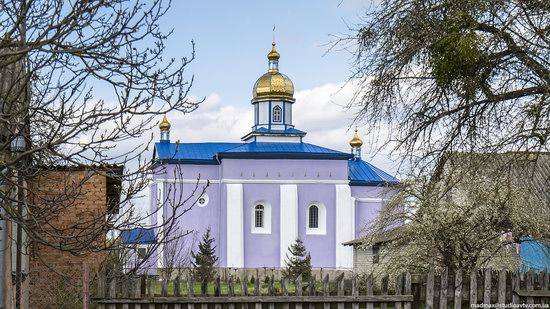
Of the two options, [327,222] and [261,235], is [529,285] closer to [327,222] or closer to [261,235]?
[261,235]

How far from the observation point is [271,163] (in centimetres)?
4459

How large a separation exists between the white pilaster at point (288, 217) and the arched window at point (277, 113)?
4914 millimetres

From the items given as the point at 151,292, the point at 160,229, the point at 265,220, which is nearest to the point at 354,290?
the point at 151,292

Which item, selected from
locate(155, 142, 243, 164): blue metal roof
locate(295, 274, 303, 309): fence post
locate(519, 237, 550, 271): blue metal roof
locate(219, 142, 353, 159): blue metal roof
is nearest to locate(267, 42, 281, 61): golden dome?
locate(155, 142, 243, 164): blue metal roof

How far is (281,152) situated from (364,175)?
224 inches

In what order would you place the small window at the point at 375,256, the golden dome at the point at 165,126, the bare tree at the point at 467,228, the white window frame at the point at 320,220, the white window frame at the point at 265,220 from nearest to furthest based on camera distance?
1. the bare tree at the point at 467,228
2. the small window at the point at 375,256
3. the white window frame at the point at 265,220
4. the white window frame at the point at 320,220
5. the golden dome at the point at 165,126

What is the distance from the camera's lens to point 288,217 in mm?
44000

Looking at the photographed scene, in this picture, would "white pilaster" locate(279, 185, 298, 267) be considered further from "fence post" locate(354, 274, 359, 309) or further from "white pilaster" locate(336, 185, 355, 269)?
"fence post" locate(354, 274, 359, 309)

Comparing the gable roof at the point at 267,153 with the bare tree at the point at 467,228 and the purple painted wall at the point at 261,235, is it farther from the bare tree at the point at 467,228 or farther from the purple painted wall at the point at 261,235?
the bare tree at the point at 467,228

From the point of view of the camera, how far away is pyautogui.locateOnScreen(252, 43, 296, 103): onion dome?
4759cm

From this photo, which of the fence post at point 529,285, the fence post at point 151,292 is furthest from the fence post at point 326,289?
the fence post at point 529,285

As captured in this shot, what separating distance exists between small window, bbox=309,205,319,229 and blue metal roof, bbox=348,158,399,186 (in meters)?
2.58

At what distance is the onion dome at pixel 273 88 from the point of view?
47.6 m

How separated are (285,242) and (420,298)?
33988mm
